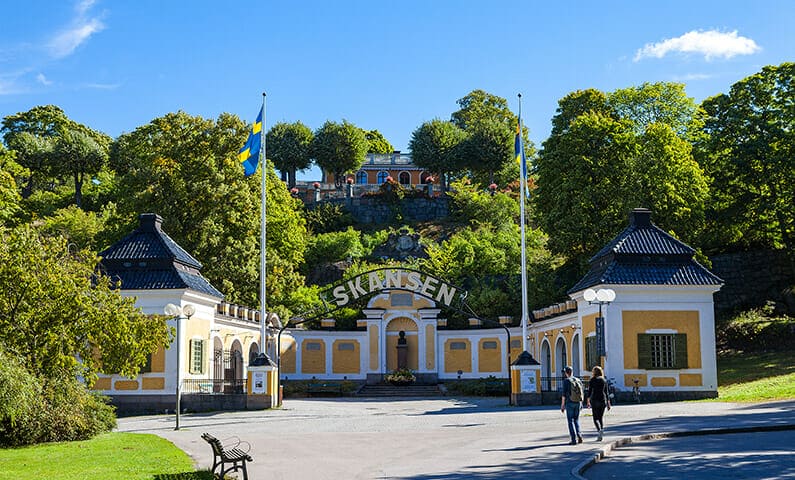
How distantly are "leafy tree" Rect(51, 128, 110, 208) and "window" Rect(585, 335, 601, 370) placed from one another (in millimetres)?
52744

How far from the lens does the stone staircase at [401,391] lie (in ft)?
147

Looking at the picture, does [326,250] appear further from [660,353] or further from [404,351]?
[660,353]

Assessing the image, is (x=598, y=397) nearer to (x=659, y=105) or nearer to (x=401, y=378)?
(x=401, y=378)

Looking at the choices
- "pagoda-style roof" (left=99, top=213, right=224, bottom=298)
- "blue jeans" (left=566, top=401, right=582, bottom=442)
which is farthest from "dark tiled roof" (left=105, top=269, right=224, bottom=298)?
"blue jeans" (left=566, top=401, right=582, bottom=442)

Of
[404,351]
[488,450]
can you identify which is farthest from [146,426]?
[404,351]

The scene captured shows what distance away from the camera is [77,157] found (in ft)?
244

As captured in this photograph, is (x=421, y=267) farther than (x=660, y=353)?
Yes

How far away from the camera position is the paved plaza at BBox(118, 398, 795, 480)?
559 inches

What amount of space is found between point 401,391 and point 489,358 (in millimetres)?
6138

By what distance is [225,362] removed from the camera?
128 ft

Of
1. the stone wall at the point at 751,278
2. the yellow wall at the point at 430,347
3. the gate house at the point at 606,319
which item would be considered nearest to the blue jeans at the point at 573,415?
the gate house at the point at 606,319

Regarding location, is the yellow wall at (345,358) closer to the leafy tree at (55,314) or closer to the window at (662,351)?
the window at (662,351)

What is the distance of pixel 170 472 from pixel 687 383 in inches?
920

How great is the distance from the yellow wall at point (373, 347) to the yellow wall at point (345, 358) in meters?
0.80
